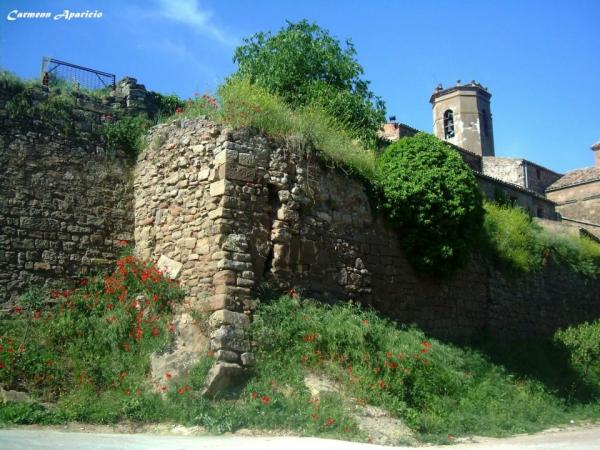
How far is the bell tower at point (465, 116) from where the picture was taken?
1829 inches

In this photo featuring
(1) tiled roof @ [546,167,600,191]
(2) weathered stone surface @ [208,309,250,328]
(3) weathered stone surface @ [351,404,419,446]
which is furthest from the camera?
(1) tiled roof @ [546,167,600,191]

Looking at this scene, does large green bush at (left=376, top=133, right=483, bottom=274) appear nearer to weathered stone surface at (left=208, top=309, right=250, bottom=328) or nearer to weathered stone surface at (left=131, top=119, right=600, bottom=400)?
weathered stone surface at (left=131, top=119, right=600, bottom=400)

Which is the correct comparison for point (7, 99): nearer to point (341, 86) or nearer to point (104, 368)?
point (104, 368)

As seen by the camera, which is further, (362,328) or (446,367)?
(446,367)

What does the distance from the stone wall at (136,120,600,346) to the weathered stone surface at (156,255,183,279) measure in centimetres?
8

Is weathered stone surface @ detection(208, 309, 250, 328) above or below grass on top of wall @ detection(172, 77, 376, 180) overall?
below

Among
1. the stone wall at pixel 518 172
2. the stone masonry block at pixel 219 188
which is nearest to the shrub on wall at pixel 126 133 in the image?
the stone masonry block at pixel 219 188

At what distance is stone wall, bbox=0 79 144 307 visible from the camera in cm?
1043

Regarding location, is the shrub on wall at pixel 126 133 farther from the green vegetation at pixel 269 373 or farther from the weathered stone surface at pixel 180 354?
the weathered stone surface at pixel 180 354

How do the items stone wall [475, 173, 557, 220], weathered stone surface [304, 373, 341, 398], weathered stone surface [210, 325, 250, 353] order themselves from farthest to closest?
stone wall [475, 173, 557, 220], weathered stone surface [210, 325, 250, 353], weathered stone surface [304, 373, 341, 398]

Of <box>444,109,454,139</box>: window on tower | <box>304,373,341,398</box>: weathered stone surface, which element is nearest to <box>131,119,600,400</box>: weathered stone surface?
<box>304,373,341,398</box>: weathered stone surface

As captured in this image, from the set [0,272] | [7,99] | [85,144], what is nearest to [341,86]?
[85,144]

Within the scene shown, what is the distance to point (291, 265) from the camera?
34.0 feet

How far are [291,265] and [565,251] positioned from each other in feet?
34.0
